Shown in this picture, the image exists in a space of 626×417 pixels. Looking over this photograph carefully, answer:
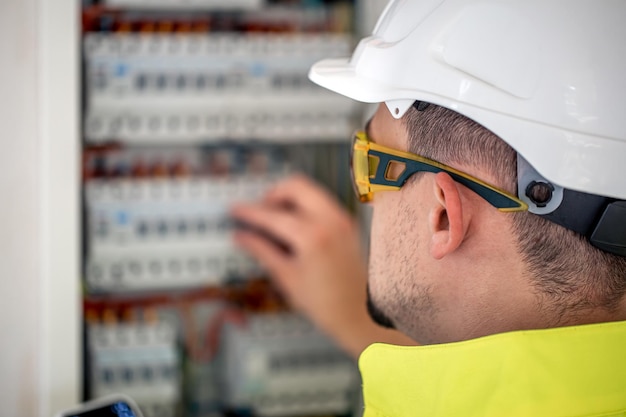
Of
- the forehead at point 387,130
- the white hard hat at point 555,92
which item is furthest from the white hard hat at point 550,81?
the forehead at point 387,130

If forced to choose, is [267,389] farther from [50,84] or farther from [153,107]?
[50,84]

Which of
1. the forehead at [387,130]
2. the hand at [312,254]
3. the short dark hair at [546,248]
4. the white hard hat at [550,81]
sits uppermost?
the white hard hat at [550,81]

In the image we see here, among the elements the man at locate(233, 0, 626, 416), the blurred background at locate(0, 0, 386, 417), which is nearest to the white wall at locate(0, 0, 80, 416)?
the blurred background at locate(0, 0, 386, 417)

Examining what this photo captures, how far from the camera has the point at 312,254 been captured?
1.71 m

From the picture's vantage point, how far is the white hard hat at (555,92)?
928mm

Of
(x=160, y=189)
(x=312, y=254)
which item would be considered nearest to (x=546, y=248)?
(x=312, y=254)

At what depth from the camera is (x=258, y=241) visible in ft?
5.52

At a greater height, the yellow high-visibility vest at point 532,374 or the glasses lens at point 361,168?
the glasses lens at point 361,168

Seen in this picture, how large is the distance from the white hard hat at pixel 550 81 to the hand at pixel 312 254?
0.79m

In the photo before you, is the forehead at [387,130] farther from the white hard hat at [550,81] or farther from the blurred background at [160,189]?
the blurred background at [160,189]

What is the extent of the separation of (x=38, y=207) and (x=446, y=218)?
0.84 meters

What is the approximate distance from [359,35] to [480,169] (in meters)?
0.86

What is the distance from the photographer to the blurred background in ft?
4.77

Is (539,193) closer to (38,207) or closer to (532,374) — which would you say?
(532,374)
